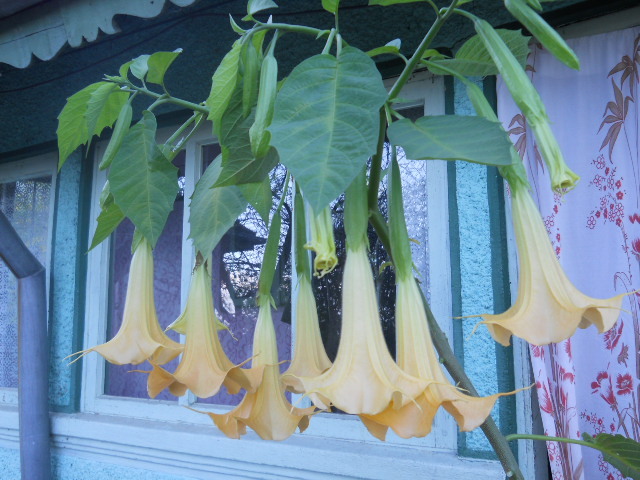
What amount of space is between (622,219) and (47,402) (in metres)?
2.00

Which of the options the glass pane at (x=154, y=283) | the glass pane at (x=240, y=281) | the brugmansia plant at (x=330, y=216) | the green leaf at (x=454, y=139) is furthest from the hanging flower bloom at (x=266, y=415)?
the glass pane at (x=154, y=283)

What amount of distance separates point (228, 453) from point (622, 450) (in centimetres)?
129

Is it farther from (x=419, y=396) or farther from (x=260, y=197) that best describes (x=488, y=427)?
(x=260, y=197)

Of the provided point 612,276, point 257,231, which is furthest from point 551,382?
point 257,231

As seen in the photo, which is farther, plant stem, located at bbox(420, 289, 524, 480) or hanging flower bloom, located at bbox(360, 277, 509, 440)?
plant stem, located at bbox(420, 289, 524, 480)

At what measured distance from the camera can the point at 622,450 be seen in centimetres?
65

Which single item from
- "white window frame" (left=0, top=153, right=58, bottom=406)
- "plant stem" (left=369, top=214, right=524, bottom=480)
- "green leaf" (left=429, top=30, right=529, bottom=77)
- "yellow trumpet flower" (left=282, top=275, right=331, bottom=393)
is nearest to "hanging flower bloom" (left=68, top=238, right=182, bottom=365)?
"yellow trumpet flower" (left=282, top=275, right=331, bottom=393)

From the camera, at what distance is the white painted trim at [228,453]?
4.58 feet

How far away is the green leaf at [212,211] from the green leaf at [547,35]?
0.26 meters

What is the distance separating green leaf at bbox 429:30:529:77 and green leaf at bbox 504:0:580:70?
0.48ft

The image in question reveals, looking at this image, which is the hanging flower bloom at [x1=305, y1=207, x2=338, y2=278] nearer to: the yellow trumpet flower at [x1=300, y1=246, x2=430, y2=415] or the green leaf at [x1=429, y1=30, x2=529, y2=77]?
the yellow trumpet flower at [x1=300, y1=246, x2=430, y2=415]

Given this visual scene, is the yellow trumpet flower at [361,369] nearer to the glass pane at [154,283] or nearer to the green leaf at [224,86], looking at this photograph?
the green leaf at [224,86]

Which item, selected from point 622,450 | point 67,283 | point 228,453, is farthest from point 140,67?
point 67,283

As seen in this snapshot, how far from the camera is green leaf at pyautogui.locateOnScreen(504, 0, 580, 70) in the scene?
0.34 meters
